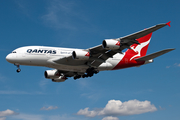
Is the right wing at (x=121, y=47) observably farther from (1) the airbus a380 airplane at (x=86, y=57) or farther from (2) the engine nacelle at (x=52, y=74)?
(2) the engine nacelle at (x=52, y=74)

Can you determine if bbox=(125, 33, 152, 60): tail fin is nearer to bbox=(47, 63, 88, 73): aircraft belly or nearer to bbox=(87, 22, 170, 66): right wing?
bbox=(87, 22, 170, 66): right wing

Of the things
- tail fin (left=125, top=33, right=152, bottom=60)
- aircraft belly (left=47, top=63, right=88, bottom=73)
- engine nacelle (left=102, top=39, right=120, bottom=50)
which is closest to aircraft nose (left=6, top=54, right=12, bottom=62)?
aircraft belly (left=47, top=63, right=88, bottom=73)

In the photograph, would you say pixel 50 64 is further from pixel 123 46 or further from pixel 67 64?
pixel 123 46

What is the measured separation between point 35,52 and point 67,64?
191 inches

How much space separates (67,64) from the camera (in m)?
36.9

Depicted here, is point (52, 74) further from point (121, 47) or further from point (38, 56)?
point (121, 47)

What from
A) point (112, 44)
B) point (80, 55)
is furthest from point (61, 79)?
point (112, 44)

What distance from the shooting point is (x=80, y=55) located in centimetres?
3459

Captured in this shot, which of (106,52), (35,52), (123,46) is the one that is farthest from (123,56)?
(35,52)

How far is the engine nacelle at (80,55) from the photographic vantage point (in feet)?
113

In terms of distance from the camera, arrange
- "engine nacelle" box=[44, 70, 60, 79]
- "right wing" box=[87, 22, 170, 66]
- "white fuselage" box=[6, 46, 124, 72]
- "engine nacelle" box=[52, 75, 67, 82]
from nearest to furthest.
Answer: "right wing" box=[87, 22, 170, 66], "white fuselage" box=[6, 46, 124, 72], "engine nacelle" box=[44, 70, 60, 79], "engine nacelle" box=[52, 75, 67, 82]

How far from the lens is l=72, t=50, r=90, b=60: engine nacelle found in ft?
113

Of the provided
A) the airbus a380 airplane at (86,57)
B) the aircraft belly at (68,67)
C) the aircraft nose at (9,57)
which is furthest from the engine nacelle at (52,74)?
the aircraft nose at (9,57)

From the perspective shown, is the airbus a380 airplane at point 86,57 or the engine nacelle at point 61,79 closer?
the airbus a380 airplane at point 86,57
